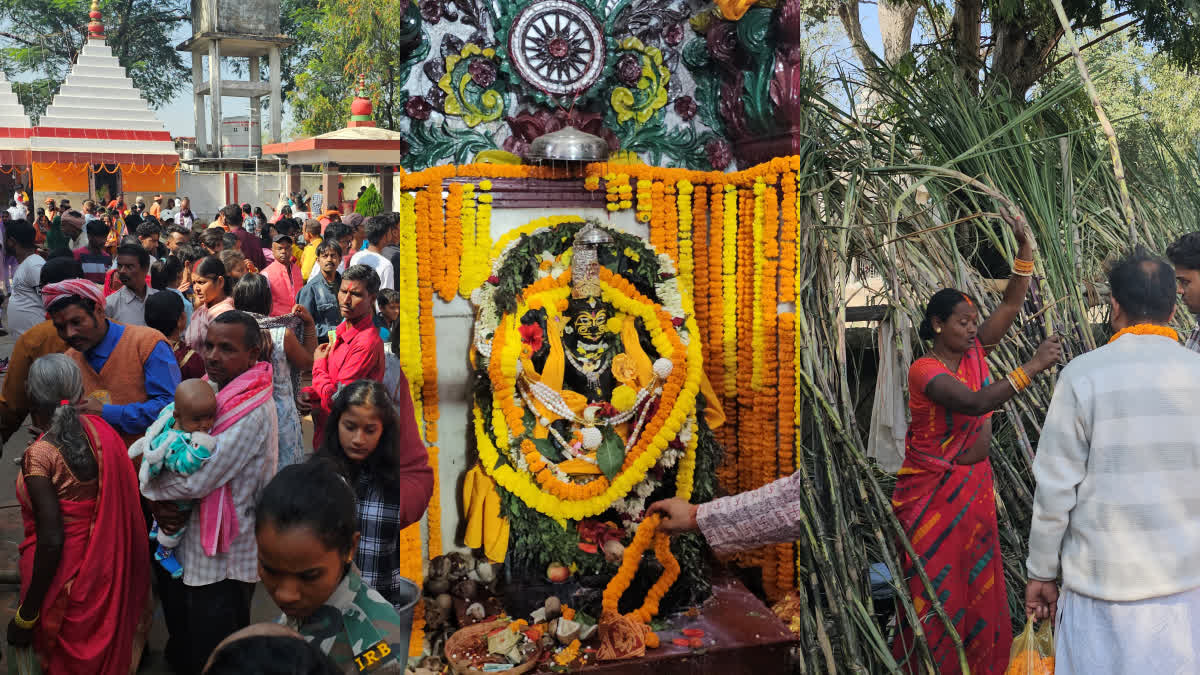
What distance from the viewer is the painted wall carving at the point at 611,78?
2.43 meters

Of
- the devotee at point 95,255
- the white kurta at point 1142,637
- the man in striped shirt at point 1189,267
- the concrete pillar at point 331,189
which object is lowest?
the white kurta at point 1142,637

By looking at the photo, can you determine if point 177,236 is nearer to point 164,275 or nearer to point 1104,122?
point 164,275

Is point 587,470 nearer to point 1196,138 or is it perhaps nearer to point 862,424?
point 862,424

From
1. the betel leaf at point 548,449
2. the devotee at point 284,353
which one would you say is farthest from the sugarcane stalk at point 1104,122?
the devotee at point 284,353

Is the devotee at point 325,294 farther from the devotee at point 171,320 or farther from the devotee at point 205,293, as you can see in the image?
the devotee at point 171,320

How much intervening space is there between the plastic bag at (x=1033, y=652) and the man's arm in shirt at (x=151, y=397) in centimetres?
284

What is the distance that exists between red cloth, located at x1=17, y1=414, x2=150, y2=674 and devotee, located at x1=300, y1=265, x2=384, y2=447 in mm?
734

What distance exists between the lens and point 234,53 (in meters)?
5.43

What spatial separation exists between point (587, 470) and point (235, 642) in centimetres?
135

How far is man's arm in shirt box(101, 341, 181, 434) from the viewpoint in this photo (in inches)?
127

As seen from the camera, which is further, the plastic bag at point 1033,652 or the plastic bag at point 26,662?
the plastic bag at point 26,662

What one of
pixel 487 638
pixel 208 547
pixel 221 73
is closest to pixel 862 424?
pixel 487 638

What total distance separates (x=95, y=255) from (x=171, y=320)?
2.20 m

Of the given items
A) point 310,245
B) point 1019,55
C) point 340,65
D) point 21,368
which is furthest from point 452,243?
point 310,245
